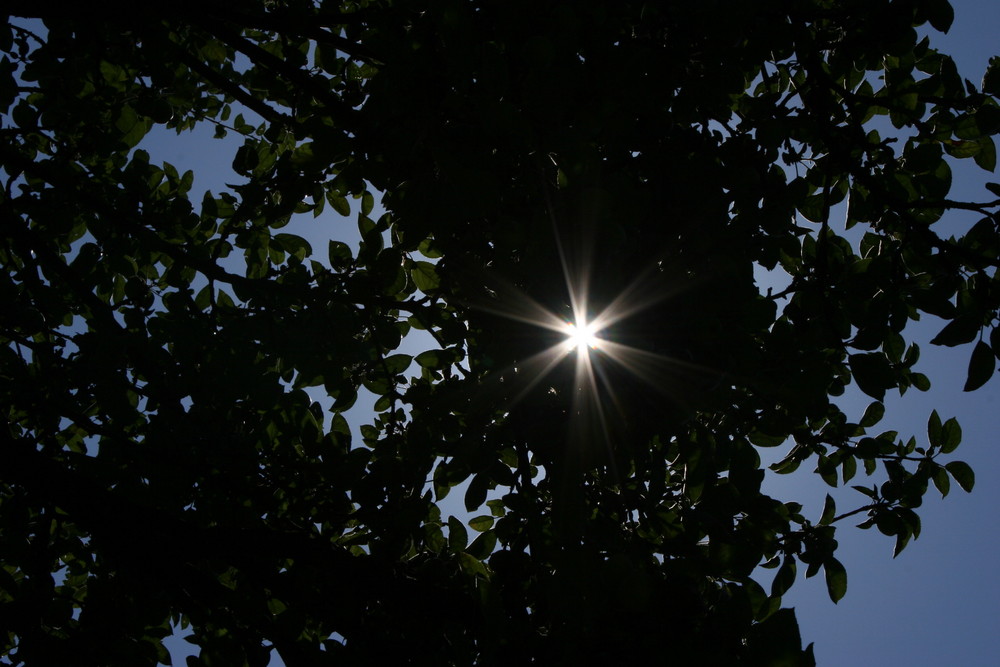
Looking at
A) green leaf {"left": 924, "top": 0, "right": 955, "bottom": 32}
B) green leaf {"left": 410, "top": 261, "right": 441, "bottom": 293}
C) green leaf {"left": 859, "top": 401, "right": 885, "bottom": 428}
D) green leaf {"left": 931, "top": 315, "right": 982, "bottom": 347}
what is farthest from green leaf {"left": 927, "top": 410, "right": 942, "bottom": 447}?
green leaf {"left": 410, "top": 261, "right": 441, "bottom": 293}

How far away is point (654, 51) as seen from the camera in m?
2.68

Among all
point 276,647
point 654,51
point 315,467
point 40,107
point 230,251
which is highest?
point 40,107

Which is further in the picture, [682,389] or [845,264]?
[845,264]

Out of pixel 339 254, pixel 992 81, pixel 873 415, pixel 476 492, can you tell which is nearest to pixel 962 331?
pixel 873 415

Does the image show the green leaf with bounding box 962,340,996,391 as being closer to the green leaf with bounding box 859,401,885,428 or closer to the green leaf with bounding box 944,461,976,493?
the green leaf with bounding box 944,461,976,493

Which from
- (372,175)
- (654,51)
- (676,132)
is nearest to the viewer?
(654,51)

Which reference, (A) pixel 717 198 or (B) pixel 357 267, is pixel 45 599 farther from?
(A) pixel 717 198

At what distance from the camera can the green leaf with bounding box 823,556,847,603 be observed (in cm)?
298

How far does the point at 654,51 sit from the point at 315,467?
7.98 ft

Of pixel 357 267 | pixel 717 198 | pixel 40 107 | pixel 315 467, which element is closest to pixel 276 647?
pixel 315 467

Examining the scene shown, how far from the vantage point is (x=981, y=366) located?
2783mm

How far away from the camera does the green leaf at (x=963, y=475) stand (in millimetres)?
3219

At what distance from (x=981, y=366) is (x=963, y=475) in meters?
0.75

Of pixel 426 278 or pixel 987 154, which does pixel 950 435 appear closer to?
pixel 987 154
